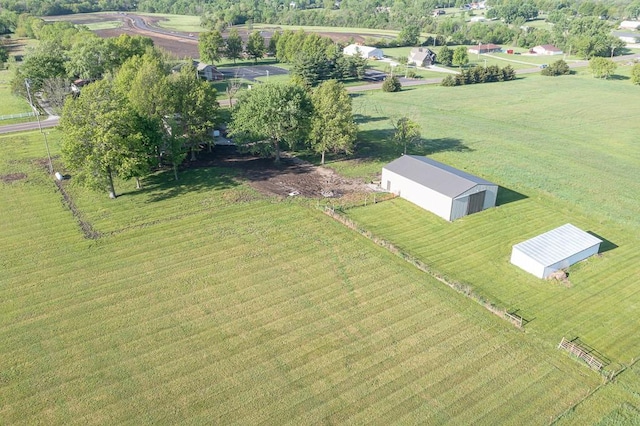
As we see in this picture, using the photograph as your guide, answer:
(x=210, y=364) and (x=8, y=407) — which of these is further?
(x=210, y=364)

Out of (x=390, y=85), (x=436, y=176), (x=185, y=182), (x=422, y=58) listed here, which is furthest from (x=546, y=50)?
(x=185, y=182)

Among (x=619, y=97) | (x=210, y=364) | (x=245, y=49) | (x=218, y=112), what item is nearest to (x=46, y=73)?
(x=218, y=112)

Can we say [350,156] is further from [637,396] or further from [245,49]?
[245,49]

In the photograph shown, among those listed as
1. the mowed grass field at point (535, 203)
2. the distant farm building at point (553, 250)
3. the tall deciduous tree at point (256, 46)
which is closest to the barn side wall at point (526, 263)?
the distant farm building at point (553, 250)

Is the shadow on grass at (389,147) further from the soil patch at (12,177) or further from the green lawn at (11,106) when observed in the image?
the green lawn at (11,106)

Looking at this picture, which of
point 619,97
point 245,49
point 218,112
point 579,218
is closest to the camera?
point 579,218

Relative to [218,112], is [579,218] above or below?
below
